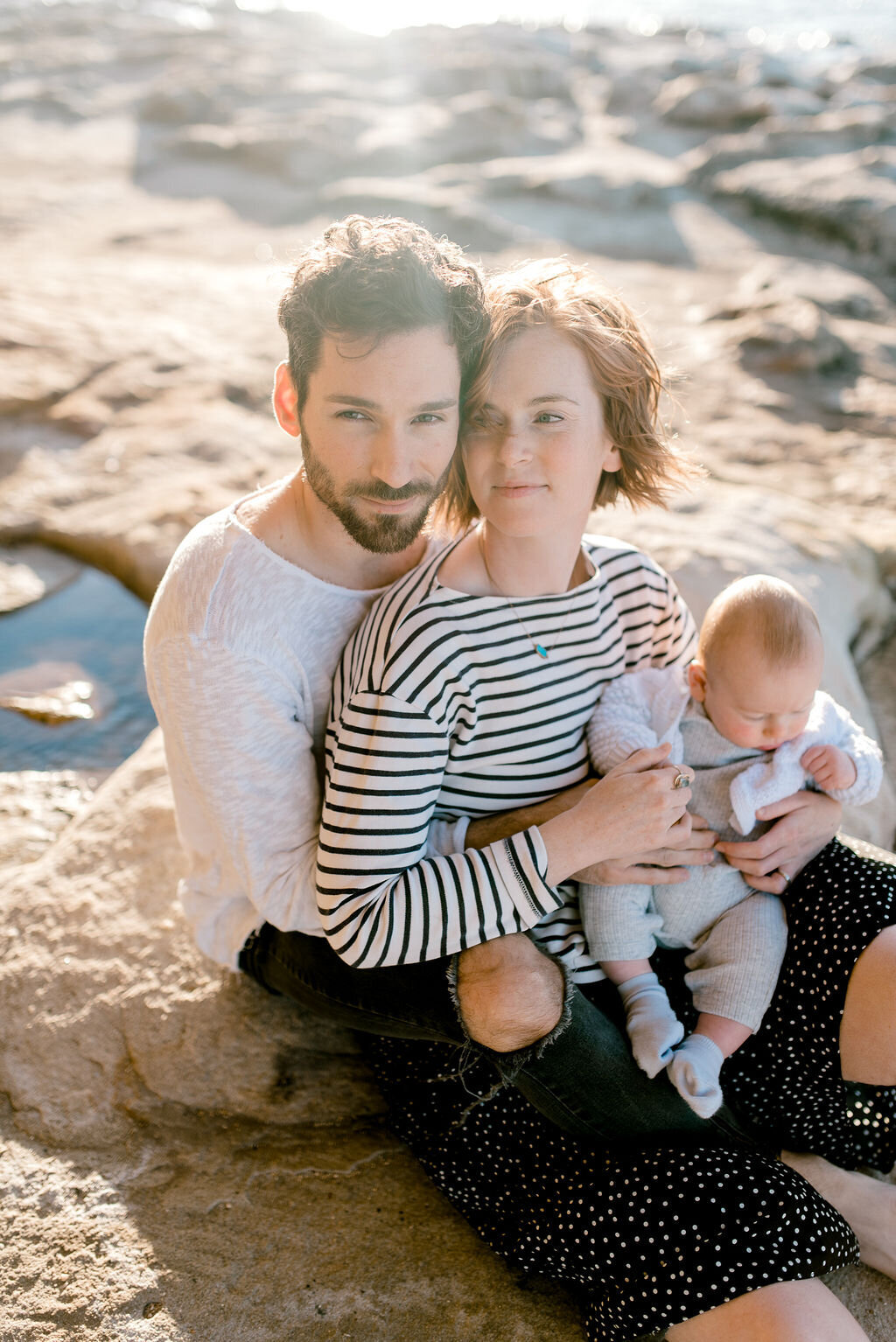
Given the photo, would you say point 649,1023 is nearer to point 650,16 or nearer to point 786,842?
point 786,842

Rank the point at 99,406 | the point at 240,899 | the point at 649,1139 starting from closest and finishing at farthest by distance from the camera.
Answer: the point at 649,1139 < the point at 240,899 < the point at 99,406

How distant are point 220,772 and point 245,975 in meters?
0.72

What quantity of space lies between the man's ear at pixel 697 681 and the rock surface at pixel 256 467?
2.21 feet

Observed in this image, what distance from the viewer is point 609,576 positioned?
225 centimetres

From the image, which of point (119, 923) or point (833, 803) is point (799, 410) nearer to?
point (833, 803)

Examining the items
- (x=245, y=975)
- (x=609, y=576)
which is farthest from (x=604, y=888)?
(x=245, y=975)

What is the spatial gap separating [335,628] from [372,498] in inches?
11.1

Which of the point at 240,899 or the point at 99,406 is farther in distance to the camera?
the point at 99,406

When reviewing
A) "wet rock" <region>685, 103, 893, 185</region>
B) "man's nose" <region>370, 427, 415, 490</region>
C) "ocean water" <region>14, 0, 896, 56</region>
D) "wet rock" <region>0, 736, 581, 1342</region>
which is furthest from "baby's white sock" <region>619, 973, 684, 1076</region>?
"ocean water" <region>14, 0, 896, 56</region>

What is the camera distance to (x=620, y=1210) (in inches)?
68.5

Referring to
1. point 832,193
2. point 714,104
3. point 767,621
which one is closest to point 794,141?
point 832,193

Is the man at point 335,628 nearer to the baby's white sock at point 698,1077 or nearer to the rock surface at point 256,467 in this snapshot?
the baby's white sock at point 698,1077

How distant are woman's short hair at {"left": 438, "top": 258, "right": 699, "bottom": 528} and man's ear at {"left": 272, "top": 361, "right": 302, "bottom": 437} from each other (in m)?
0.33

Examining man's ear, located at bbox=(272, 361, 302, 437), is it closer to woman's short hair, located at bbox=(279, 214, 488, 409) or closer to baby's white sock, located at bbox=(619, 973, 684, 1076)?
woman's short hair, located at bbox=(279, 214, 488, 409)
